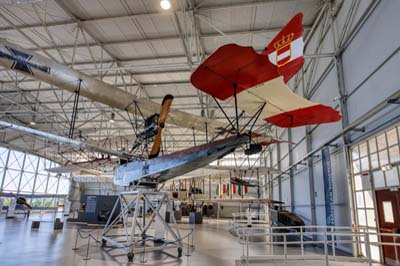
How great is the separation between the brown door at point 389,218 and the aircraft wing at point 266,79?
2.85 m

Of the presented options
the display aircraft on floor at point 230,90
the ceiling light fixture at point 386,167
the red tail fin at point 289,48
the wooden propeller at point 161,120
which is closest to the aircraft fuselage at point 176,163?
the display aircraft on floor at point 230,90

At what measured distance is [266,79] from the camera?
150 inches

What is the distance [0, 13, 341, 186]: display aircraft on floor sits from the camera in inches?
140

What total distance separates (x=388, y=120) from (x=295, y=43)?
333 centimetres

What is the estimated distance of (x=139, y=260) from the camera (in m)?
5.94

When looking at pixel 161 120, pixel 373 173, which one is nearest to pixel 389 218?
pixel 373 173

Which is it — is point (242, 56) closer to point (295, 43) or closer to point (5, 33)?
point (295, 43)

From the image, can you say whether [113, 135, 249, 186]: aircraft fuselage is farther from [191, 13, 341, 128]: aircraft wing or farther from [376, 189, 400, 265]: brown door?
[376, 189, 400, 265]: brown door

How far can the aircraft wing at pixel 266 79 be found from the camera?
3.37 m

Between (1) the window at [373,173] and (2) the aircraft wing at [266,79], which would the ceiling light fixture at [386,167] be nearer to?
(1) the window at [373,173]

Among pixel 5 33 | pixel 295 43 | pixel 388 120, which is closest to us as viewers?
pixel 295 43

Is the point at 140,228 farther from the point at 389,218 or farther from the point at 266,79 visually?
the point at 389,218

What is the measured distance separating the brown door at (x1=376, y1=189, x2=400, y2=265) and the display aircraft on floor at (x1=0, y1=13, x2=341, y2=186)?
291 centimetres

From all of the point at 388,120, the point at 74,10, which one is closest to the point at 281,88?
the point at 388,120
